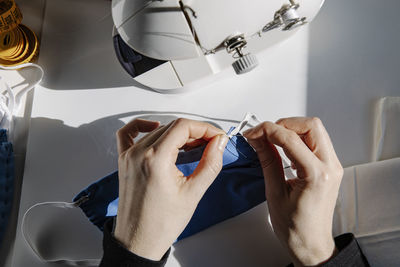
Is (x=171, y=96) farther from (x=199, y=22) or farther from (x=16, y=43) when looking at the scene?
(x=16, y=43)

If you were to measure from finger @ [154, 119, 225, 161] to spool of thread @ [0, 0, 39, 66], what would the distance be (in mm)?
411

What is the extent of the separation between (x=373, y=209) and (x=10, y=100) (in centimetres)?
81

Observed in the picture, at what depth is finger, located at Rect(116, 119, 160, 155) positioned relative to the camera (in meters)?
0.64

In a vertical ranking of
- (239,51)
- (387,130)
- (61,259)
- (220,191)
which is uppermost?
(239,51)

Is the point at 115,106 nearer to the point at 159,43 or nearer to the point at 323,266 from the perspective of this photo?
the point at 159,43

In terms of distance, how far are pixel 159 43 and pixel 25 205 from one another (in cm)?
46

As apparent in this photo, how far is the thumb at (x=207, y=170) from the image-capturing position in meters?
0.53

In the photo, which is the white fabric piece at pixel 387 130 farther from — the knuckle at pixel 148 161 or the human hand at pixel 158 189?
the knuckle at pixel 148 161

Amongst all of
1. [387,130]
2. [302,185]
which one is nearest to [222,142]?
[302,185]

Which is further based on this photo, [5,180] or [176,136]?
[5,180]

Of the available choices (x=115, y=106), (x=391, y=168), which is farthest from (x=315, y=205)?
(x=115, y=106)

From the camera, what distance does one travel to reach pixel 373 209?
640 millimetres

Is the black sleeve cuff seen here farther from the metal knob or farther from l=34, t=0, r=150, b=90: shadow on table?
l=34, t=0, r=150, b=90: shadow on table

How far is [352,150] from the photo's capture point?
727 mm
